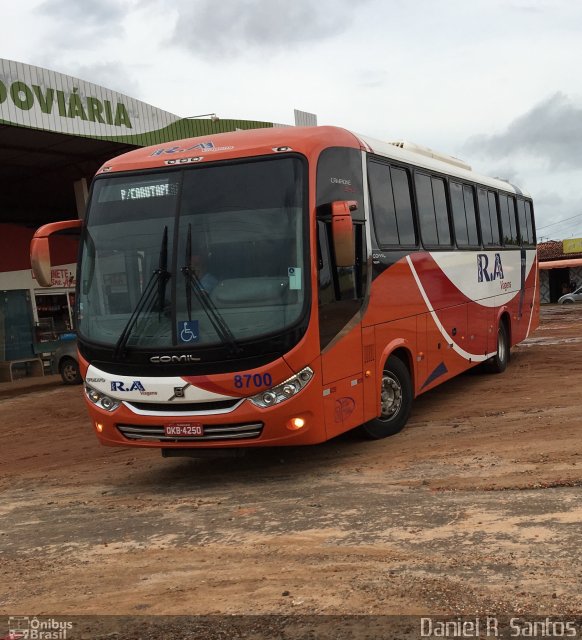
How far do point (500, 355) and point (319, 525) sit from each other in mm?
8242

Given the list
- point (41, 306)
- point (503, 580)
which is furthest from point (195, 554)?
point (41, 306)

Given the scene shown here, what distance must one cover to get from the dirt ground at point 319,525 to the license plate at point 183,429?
0.61 meters

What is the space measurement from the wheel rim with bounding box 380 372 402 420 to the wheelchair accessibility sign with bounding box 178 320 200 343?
2.54 m

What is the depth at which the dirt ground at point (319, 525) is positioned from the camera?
4.21 metres

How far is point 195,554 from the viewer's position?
5.09 meters

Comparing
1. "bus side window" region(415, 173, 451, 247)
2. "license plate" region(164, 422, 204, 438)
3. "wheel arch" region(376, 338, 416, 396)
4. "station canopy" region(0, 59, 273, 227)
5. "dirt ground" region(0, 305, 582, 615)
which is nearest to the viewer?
"dirt ground" region(0, 305, 582, 615)

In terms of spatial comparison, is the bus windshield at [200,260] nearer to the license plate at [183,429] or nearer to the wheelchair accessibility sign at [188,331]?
the wheelchair accessibility sign at [188,331]

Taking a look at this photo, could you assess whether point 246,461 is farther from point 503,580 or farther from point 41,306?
point 41,306

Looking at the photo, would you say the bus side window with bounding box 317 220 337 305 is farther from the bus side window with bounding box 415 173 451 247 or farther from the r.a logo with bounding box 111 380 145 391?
the bus side window with bounding box 415 173 451 247

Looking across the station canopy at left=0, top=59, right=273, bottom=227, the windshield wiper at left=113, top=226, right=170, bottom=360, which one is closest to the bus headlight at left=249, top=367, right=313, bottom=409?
the windshield wiper at left=113, top=226, right=170, bottom=360

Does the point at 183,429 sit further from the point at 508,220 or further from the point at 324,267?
the point at 508,220

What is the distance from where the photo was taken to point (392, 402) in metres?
8.34

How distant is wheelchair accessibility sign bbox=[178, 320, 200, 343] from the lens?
257 inches

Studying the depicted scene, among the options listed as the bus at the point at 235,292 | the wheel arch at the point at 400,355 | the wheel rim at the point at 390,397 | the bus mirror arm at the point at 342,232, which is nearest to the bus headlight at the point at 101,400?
the bus at the point at 235,292
